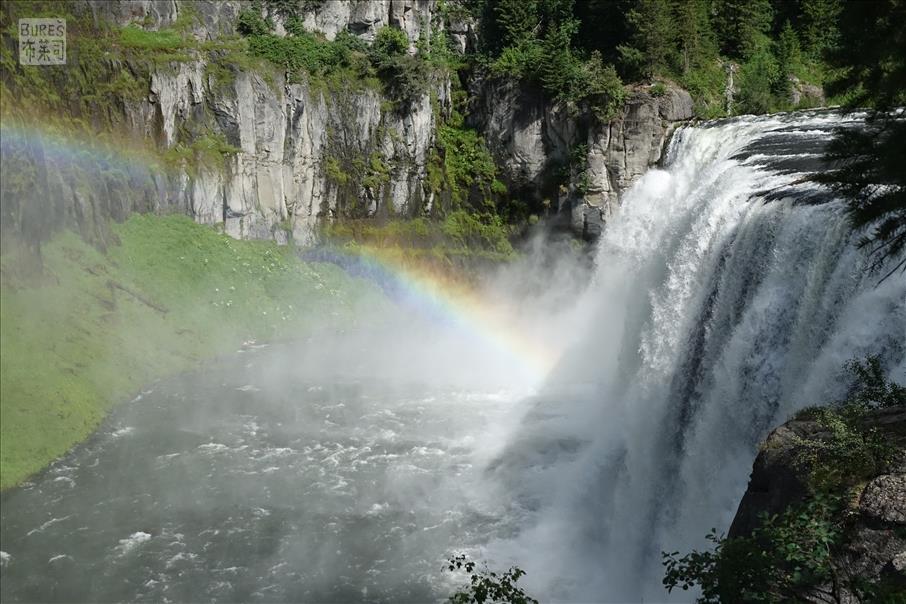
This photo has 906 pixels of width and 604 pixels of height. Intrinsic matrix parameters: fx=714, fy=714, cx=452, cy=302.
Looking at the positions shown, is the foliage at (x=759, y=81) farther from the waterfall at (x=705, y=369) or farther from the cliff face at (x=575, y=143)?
the waterfall at (x=705, y=369)

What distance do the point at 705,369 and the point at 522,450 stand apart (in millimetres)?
7394

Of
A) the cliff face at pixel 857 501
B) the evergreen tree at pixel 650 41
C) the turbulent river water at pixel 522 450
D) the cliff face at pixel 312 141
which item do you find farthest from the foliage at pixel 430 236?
the cliff face at pixel 857 501

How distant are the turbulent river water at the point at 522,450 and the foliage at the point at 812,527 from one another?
178 cm

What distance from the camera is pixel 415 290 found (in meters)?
35.4

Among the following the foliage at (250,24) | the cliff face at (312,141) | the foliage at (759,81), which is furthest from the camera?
the foliage at (250,24)

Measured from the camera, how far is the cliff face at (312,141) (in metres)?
29.6

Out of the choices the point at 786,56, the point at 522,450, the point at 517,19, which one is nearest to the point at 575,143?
the point at 517,19

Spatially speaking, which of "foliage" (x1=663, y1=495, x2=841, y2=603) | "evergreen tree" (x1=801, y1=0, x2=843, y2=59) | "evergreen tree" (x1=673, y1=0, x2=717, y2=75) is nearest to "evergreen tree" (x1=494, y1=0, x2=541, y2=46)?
"evergreen tree" (x1=673, y1=0, x2=717, y2=75)

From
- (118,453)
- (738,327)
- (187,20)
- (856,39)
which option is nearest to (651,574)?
(738,327)

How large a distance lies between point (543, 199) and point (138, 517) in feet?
73.0

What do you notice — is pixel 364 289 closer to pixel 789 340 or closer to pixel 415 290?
pixel 415 290

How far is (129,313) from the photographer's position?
26.8 metres

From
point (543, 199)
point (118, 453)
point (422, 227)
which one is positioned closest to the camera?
point (118, 453)

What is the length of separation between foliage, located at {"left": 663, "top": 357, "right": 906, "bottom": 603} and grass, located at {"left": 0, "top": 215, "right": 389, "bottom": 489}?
1798 cm
